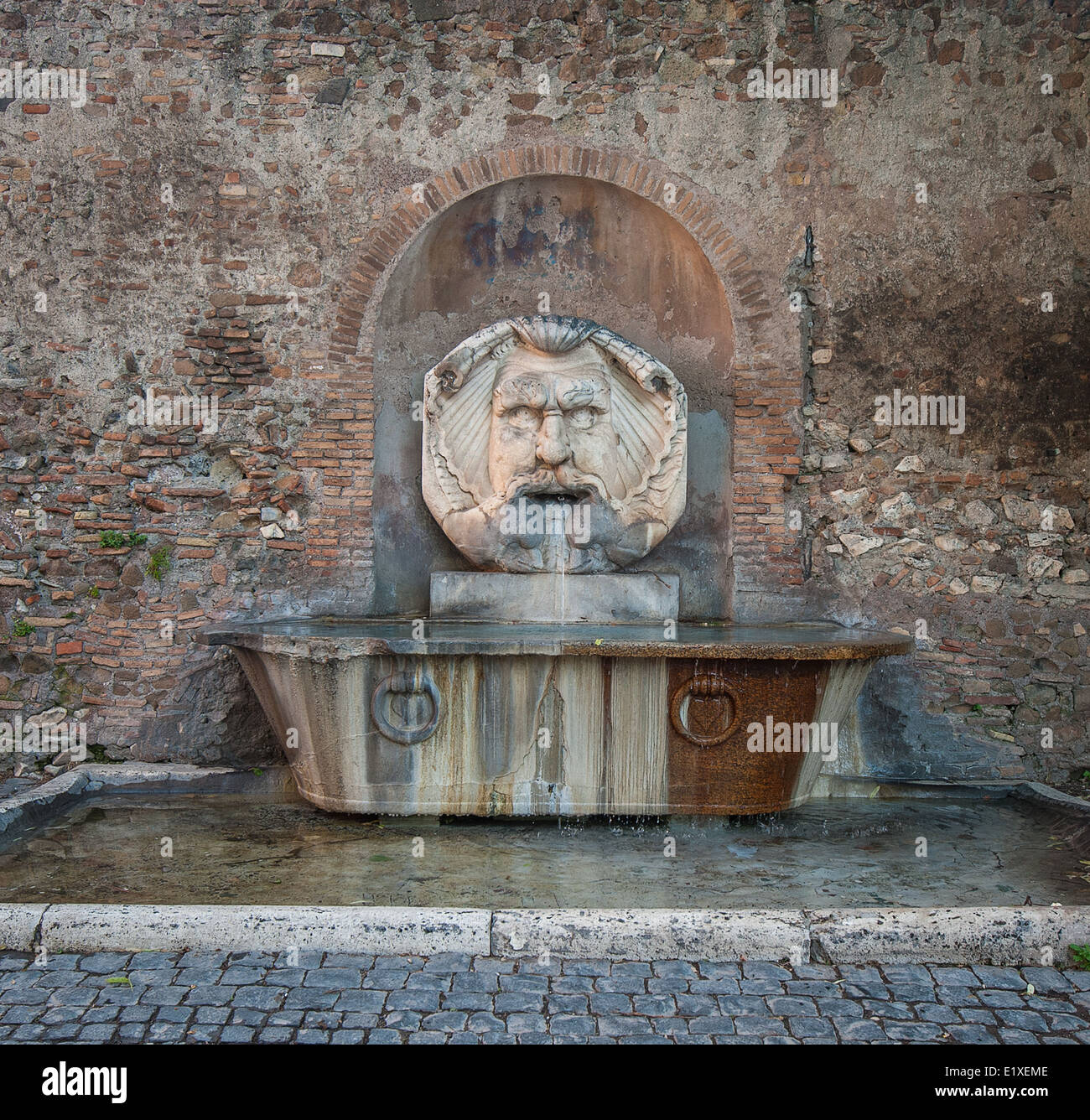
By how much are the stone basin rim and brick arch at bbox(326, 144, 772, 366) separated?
1661mm

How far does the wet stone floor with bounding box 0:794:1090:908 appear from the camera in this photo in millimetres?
4078

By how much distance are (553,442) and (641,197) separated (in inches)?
56.6

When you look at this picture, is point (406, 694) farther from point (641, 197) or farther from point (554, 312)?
point (641, 197)

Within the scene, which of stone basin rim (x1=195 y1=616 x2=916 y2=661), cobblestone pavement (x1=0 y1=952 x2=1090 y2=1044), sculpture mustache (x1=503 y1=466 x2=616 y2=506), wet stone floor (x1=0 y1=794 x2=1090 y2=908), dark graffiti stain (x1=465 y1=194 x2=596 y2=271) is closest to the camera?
cobblestone pavement (x1=0 y1=952 x2=1090 y2=1044)

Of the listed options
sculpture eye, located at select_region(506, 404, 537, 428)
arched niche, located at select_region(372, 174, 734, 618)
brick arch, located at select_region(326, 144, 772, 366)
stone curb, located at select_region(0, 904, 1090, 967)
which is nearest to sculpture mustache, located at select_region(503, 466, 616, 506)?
sculpture eye, located at select_region(506, 404, 537, 428)

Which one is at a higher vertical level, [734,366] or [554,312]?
[554,312]

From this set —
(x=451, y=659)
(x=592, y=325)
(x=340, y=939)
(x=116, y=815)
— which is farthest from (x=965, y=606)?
(x=116, y=815)

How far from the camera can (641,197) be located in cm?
616

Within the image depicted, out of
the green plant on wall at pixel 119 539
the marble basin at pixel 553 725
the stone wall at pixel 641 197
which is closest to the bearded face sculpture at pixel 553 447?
the stone wall at pixel 641 197

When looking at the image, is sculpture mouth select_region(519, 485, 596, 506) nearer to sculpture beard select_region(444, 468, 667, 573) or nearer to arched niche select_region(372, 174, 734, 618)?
sculpture beard select_region(444, 468, 667, 573)

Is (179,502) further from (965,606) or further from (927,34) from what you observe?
(927,34)

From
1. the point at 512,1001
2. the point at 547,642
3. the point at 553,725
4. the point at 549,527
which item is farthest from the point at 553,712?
the point at 512,1001

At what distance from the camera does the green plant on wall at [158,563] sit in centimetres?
591

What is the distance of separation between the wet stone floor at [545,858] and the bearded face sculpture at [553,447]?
159 cm
